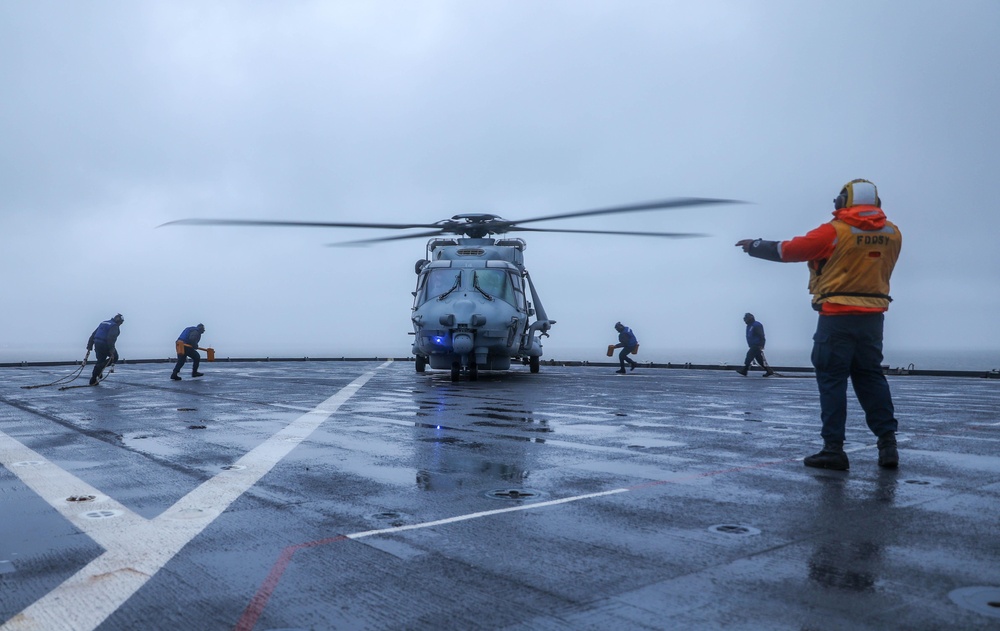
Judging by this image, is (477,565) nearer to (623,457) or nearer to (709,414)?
(623,457)

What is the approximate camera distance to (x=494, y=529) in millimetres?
3885

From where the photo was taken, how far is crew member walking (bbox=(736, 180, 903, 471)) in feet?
19.1

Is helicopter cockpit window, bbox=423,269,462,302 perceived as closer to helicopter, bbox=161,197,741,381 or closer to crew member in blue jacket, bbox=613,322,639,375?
helicopter, bbox=161,197,741,381

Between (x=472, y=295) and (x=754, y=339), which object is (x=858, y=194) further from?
(x=754, y=339)

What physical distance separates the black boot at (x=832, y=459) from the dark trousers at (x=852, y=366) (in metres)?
0.09

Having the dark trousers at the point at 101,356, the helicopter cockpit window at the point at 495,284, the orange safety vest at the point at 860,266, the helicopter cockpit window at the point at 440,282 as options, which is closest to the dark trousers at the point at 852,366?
the orange safety vest at the point at 860,266

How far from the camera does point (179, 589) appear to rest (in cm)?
299

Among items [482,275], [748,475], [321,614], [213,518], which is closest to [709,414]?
[748,475]

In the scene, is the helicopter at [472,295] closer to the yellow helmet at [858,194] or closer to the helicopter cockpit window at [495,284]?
the helicopter cockpit window at [495,284]

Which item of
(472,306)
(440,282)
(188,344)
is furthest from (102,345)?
(472,306)

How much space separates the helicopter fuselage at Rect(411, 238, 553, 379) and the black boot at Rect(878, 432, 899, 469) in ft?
41.4

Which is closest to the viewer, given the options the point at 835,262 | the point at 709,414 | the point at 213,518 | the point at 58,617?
the point at 58,617

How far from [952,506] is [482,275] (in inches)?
615

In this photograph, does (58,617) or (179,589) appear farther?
(179,589)
